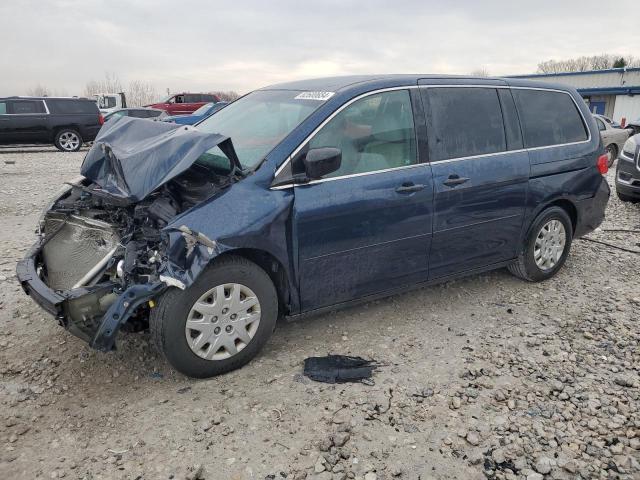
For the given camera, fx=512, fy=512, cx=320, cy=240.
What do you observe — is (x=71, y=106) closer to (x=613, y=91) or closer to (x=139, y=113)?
(x=139, y=113)

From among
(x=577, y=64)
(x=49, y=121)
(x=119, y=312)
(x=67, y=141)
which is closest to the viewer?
(x=119, y=312)

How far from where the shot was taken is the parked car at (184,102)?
27062 millimetres

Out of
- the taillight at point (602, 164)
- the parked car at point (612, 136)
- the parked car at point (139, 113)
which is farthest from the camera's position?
the parked car at point (139, 113)

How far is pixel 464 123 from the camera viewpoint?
4.12 meters

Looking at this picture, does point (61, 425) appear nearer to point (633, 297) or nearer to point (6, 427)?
point (6, 427)

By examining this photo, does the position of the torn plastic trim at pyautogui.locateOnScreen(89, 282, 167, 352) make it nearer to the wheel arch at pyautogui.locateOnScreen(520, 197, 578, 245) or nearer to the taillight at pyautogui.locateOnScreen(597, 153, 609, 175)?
the wheel arch at pyautogui.locateOnScreen(520, 197, 578, 245)

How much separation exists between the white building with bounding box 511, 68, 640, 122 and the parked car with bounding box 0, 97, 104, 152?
2512 cm

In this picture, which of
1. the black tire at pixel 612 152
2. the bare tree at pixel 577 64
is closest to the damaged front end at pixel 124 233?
the black tire at pixel 612 152

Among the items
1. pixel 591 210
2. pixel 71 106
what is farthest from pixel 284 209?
pixel 71 106

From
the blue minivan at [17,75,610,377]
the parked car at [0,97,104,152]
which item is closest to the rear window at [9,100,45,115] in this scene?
the parked car at [0,97,104,152]

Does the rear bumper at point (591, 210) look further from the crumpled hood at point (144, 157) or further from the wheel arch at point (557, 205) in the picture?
the crumpled hood at point (144, 157)

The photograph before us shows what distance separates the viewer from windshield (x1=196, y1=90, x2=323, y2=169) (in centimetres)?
351

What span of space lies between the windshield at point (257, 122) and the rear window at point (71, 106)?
568 inches

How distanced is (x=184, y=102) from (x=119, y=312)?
27.0 metres
